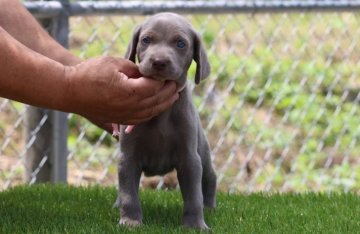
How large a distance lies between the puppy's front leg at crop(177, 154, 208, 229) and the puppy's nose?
1.45 ft

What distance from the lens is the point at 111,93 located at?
126 inches

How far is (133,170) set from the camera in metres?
3.58

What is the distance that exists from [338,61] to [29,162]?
157 inches

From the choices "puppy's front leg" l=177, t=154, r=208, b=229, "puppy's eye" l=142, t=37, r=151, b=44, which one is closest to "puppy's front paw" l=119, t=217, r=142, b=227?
"puppy's front leg" l=177, t=154, r=208, b=229

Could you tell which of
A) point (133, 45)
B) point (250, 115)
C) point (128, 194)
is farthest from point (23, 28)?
point (250, 115)

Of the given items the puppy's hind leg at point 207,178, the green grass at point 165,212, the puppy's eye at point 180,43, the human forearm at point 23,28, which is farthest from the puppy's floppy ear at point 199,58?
the human forearm at point 23,28

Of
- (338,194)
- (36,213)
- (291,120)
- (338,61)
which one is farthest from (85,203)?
(338,61)

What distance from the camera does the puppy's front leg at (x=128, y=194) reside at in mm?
3543

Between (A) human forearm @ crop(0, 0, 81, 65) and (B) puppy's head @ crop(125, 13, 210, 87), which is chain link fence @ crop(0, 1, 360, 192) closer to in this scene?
(A) human forearm @ crop(0, 0, 81, 65)

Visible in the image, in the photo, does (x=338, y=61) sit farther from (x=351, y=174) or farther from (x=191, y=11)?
(x=191, y=11)

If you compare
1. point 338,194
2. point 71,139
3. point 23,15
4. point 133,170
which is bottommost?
point 71,139

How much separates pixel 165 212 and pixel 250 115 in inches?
120

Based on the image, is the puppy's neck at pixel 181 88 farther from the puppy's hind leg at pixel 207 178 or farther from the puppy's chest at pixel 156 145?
the puppy's hind leg at pixel 207 178

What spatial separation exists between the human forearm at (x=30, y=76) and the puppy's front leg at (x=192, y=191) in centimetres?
63
